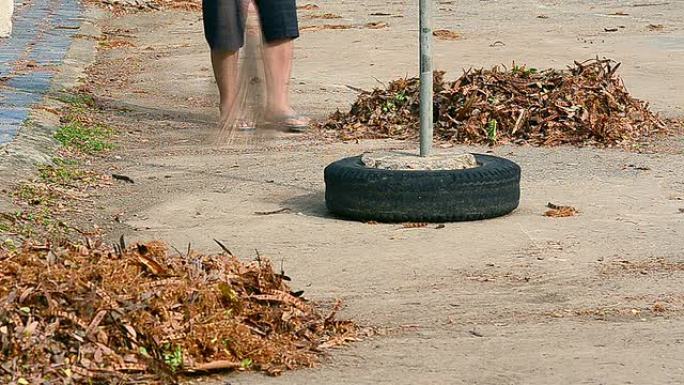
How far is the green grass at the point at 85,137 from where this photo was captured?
311 inches

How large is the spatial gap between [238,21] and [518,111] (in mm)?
1610

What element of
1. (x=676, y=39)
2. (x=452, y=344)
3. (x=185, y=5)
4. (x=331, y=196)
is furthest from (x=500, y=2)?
(x=452, y=344)

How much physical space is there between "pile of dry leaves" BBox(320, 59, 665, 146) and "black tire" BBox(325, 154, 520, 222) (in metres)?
1.88

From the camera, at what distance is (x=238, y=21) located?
7.89m

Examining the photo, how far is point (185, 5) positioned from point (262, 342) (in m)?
15.3

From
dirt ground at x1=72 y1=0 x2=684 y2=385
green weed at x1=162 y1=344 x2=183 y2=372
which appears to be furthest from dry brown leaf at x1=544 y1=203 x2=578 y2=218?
green weed at x1=162 y1=344 x2=183 y2=372

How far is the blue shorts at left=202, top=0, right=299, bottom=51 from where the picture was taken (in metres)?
7.82

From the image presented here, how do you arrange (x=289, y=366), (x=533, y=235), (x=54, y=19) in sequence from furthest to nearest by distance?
(x=54, y=19) → (x=533, y=235) → (x=289, y=366)

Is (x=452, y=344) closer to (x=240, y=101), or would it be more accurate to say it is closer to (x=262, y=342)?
(x=262, y=342)

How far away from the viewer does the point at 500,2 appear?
18281mm

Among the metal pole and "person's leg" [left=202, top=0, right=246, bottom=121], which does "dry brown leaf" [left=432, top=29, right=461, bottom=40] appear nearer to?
"person's leg" [left=202, top=0, right=246, bottom=121]

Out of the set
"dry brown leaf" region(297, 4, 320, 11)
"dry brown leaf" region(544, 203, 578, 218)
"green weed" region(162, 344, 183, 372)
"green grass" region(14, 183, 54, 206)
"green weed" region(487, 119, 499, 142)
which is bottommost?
"dry brown leaf" region(297, 4, 320, 11)

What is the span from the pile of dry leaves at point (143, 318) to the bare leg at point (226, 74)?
11.3 ft

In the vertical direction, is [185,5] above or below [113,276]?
below
